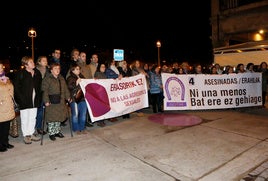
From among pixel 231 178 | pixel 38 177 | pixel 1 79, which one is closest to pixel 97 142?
pixel 38 177

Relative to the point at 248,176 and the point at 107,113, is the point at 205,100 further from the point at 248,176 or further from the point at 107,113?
the point at 248,176

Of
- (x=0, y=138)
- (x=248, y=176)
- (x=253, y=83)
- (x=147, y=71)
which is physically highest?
(x=147, y=71)

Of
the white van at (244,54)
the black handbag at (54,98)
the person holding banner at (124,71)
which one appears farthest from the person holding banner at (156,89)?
the white van at (244,54)

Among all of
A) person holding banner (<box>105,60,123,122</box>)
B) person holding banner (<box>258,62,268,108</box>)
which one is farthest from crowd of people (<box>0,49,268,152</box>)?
person holding banner (<box>258,62,268,108</box>)

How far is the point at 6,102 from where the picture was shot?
4.79 metres

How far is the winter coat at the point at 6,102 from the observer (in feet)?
15.5

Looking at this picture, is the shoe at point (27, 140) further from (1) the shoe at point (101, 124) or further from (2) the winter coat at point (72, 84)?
(1) the shoe at point (101, 124)

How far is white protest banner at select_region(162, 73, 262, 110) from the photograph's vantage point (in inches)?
320

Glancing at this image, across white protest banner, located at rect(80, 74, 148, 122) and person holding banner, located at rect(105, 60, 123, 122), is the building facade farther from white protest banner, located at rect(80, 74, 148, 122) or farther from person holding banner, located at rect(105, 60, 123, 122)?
person holding banner, located at rect(105, 60, 123, 122)

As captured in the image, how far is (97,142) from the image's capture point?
523 cm

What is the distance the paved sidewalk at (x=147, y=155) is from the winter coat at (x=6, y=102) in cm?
70

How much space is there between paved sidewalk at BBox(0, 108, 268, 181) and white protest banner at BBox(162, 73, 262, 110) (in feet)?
5.89

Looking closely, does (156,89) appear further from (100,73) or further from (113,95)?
(100,73)

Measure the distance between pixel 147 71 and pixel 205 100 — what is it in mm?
2174
